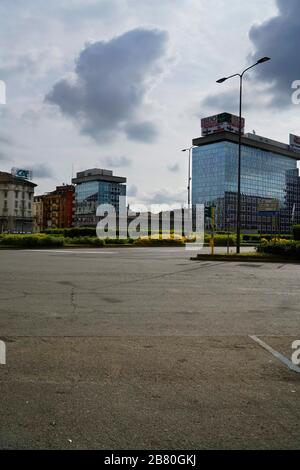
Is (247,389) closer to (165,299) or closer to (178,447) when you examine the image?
(178,447)

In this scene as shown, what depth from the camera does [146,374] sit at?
16.0ft

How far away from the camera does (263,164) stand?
164 metres

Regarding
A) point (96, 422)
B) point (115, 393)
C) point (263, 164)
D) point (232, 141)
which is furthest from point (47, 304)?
point (263, 164)

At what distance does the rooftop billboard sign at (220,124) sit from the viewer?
491 feet

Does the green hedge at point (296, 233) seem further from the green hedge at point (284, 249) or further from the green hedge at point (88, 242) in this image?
the green hedge at point (88, 242)

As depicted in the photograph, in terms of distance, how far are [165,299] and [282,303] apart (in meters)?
2.72

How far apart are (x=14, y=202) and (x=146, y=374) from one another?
132 metres

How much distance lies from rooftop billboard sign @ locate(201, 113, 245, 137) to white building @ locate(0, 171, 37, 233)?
65.6 metres

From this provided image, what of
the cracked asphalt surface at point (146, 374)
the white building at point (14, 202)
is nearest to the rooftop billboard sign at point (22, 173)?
the white building at point (14, 202)

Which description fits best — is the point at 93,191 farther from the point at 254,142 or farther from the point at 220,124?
the point at 254,142

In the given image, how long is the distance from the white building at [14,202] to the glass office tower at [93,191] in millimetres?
35734

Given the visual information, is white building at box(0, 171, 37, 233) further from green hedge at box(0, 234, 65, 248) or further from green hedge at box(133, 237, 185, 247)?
green hedge at box(0, 234, 65, 248)

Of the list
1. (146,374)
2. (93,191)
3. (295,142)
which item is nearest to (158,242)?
(146,374)

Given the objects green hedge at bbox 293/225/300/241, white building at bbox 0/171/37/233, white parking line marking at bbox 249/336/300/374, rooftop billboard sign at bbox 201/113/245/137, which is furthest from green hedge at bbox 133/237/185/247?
rooftop billboard sign at bbox 201/113/245/137
